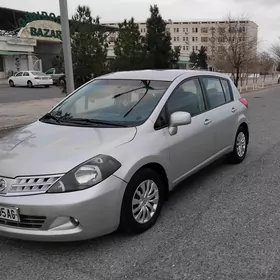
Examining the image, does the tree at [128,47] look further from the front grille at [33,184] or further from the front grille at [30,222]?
the front grille at [30,222]

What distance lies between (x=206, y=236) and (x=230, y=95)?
115 inches

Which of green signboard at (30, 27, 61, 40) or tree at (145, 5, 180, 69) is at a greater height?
green signboard at (30, 27, 61, 40)

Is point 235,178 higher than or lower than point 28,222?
lower

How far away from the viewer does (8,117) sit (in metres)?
13.0

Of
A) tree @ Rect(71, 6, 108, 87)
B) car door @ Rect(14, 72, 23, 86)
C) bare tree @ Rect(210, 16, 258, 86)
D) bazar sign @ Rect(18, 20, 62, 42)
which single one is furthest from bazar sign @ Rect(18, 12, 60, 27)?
tree @ Rect(71, 6, 108, 87)

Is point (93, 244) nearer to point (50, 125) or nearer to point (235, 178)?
point (50, 125)

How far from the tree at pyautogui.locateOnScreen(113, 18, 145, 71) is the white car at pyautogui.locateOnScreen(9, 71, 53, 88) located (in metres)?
18.2

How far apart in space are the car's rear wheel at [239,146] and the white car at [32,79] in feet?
88.7

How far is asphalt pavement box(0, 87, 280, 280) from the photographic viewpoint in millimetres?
2922

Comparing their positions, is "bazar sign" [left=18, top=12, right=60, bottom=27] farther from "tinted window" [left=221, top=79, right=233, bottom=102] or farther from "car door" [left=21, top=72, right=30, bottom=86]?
"tinted window" [left=221, top=79, right=233, bottom=102]

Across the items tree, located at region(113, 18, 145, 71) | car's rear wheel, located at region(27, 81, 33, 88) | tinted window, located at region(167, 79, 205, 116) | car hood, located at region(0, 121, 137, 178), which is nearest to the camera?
car hood, located at region(0, 121, 137, 178)

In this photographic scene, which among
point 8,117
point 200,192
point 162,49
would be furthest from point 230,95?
point 162,49

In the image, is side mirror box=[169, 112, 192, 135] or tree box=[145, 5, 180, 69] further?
tree box=[145, 5, 180, 69]

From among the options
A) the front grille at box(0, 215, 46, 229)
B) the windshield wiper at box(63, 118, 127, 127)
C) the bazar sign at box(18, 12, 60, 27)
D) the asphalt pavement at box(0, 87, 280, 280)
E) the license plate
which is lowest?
the asphalt pavement at box(0, 87, 280, 280)
